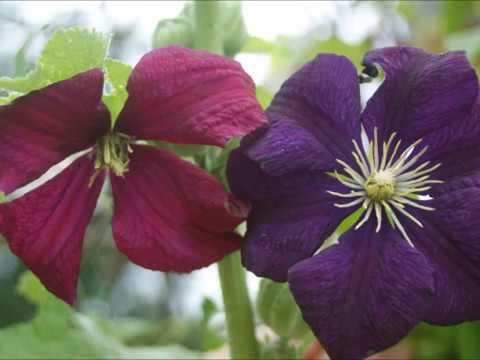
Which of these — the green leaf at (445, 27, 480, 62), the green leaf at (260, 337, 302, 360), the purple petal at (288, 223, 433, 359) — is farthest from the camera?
the green leaf at (445, 27, 480, 62)

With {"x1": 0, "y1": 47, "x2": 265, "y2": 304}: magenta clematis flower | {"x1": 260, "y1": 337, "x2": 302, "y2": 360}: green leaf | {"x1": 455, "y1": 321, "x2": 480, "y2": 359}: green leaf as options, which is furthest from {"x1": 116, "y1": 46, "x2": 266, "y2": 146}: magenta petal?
{"x1": 455, "y1": 321, "x2": 480, "y2": 359}: green leaf

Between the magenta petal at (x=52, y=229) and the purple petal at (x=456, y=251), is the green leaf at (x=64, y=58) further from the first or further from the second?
the purple petal at (x=456, y=251)

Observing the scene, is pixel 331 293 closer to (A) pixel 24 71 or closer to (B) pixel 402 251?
(B) pixel 402 251

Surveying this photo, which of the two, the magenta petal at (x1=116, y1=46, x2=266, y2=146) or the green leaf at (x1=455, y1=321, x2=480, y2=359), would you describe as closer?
the magenta petal at (x1=116, y1=46, x2=266, y2=146)

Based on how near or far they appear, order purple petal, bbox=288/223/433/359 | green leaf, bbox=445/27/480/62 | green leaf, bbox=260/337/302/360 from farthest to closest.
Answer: green leaf, bbox=445/27/480/62 < green leaf, bbox=260/337/302/360 < purple petal, bbox=288/223/433/359

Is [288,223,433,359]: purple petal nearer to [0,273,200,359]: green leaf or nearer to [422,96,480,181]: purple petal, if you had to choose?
[422,96,480,181]: purple petal

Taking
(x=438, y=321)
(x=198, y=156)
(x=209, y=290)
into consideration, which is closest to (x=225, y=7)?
(x=198, y=156)

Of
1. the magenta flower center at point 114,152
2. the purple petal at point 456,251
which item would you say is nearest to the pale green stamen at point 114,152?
the magenta flower center at point 114,152

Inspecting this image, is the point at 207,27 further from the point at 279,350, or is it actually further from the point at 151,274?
the point at 151,274
